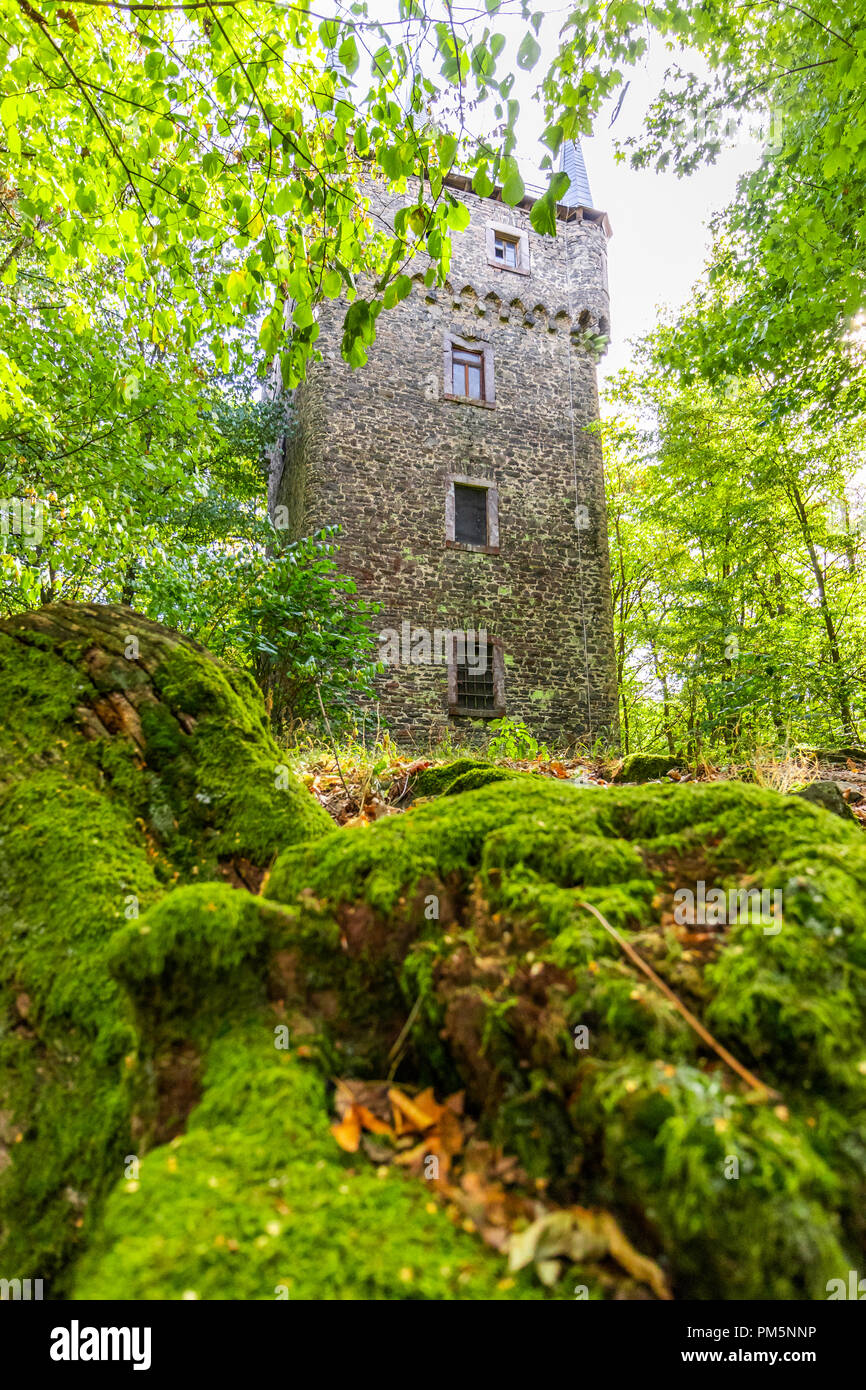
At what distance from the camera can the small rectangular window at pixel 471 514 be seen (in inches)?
589

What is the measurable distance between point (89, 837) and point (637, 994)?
1690 mm

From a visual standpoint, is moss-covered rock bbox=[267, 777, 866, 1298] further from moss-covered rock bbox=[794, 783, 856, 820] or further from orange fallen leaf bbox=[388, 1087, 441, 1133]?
moss-covered rock bbox=[794, 783, 856, 820]

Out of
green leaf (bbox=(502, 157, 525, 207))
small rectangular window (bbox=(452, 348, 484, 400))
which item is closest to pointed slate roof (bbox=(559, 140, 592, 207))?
small rectangular window (bbox=(452, 348, 484, 400))

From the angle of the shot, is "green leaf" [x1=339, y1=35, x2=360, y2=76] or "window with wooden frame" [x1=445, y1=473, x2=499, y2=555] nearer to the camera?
"green leaf" [x1=339, y1=35, x2=360, y2=76]

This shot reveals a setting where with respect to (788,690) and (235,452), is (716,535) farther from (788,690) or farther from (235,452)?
(235,452)

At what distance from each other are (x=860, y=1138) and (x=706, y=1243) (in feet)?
1.06

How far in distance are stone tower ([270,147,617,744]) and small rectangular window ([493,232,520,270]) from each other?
47 millimetres

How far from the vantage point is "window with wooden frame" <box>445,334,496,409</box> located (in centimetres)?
1535

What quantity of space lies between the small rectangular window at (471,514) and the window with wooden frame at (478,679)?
7.53 feet

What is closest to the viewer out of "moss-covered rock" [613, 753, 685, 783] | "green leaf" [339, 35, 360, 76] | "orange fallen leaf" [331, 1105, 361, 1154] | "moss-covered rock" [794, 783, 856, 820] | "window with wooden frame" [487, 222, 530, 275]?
"orange fallen leaf" [331, 1105, 361, 1154]

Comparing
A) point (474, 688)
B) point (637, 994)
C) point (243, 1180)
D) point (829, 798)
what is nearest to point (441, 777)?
point (829, 798)

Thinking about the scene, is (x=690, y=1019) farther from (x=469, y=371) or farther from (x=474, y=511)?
(x=469, y=371)

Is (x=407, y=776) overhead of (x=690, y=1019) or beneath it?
overhead

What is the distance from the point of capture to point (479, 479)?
49.7 feet
